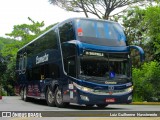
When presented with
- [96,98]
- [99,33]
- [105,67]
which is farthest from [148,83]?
Result: [96,98]

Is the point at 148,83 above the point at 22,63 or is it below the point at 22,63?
below

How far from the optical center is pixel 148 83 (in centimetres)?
2584

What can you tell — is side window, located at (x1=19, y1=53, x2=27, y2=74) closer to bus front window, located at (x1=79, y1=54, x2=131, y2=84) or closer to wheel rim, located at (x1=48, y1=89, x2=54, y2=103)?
wheel rim, located at (x1=48, y1=89, x2=54, y2=103)

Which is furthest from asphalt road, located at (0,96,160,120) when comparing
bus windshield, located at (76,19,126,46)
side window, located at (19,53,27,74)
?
side window, located at (19,53,27,74)

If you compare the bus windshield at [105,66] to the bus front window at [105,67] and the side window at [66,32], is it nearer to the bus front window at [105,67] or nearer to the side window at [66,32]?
the bus front window at [105,67]

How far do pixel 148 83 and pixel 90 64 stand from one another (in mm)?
10931

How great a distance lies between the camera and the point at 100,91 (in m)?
15.8

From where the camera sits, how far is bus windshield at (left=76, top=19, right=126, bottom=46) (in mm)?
16188

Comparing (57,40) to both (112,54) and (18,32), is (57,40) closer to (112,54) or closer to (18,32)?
(112,54)

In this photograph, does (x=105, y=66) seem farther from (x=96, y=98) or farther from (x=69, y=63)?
(x=69, y=63)

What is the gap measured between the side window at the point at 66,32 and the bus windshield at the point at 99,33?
391 mm

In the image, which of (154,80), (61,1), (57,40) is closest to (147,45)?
(154,80)

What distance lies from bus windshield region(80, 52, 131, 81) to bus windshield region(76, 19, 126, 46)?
0.59 meters

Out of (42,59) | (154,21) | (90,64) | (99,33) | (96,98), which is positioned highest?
(154,21)
